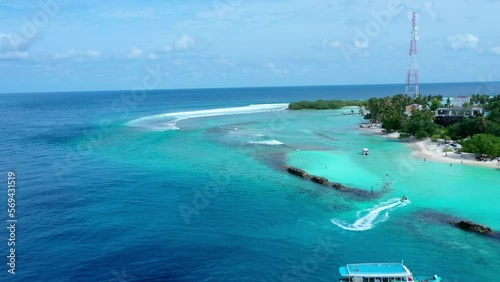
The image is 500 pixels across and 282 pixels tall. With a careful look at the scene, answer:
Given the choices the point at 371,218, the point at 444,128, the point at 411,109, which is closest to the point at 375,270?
the point at 371,218

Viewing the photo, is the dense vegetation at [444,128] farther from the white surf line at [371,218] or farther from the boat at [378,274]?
the boat at [378,274]

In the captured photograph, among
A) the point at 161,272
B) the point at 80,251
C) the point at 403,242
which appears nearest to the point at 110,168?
the point at 80,251

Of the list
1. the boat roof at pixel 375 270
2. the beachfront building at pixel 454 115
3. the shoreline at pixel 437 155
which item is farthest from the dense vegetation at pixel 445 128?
the boat roof at pixel 375 270

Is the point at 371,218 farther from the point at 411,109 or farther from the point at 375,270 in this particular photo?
the point at 411,109

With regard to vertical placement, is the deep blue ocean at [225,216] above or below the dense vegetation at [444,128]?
below

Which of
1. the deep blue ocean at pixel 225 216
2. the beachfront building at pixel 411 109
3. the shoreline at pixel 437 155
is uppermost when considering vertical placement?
the beachfront building at pixel 411 109

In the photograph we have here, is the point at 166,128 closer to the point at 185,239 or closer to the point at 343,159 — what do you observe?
the point at 343,159

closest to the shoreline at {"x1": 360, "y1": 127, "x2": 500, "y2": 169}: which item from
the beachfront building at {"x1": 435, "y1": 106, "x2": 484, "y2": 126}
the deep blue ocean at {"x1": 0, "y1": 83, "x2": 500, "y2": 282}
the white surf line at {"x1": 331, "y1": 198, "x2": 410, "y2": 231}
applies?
Result: the deep blue ocean at {"x1": 0, "y1": 83, "x2": 500, "y2": 282}
